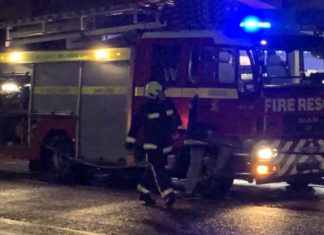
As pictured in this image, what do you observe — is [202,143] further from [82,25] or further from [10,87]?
[10,87]

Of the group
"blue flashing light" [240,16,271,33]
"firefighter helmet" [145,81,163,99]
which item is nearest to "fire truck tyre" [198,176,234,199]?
"firefighter helmet" [145,81,163,99]

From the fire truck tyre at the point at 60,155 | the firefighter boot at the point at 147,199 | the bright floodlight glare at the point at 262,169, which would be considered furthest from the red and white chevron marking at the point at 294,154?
the fire truck tyre at the point at 60,155

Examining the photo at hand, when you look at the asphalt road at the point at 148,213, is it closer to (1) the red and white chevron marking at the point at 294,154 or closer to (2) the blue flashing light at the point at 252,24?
(1) the red and white chevron marking at the point at 294,154

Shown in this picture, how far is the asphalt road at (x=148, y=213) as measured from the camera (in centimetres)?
782

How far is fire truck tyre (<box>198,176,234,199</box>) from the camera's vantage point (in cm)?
1019

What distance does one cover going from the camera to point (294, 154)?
9766 mm

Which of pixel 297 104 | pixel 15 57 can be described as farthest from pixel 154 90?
pixel 15 57

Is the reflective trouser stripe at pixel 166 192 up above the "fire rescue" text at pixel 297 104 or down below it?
below

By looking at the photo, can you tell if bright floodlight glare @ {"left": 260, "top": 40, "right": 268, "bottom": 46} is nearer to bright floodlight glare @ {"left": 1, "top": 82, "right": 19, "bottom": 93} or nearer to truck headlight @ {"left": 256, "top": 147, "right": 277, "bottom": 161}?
truck headlight @ {"left": 256, "top": 147, "right": 277, "bottom": 161}

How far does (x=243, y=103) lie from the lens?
31.9 ft

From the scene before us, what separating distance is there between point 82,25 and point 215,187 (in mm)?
3804

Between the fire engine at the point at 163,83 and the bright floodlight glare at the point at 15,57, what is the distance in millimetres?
22

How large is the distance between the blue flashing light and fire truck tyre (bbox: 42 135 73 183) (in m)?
3.81

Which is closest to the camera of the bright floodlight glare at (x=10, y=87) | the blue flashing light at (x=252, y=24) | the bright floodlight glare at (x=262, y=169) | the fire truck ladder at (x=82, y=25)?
the bright floodlight glare at (x=262, y=169)
